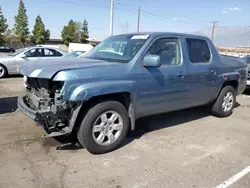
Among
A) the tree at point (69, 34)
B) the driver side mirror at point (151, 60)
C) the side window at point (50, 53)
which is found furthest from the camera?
the tree at point (69, 34)

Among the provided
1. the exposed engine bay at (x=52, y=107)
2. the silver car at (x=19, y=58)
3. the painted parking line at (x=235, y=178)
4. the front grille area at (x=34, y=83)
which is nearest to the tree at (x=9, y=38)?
the silver car at (x=19, y=58)

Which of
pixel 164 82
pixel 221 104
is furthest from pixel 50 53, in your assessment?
pixel 164 82

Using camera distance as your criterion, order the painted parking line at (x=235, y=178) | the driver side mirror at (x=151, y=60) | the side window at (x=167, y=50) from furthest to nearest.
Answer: the side window at (x=167, y=50) < the driver side mirror at (x=151, y=60) < the painted parking line at (x=235, y=178)

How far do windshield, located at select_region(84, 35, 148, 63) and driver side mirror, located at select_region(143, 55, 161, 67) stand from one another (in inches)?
10.3

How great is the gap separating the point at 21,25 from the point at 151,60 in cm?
6231

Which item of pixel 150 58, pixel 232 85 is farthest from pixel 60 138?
pixel 232 85

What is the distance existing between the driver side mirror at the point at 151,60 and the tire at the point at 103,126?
79cm

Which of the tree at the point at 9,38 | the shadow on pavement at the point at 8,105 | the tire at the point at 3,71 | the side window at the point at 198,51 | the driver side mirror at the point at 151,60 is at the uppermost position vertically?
the tree at the point at 9,38

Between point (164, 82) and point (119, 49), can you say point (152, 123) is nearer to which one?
point (164, 82)

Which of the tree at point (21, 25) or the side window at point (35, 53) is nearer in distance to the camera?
the side window at point (35, 53)

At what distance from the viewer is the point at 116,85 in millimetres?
3799

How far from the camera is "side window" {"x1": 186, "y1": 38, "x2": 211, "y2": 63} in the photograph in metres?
5.02

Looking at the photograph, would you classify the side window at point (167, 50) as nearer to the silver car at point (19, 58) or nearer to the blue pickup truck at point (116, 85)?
the blue pickup truck at point (116, 85)

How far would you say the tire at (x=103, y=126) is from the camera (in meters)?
3.69
